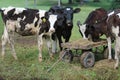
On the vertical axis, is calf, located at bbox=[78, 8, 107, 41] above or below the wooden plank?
above

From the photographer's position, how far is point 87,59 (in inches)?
441

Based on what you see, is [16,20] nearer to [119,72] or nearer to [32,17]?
[32,17]

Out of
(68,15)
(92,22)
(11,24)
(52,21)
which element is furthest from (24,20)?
(92,22)

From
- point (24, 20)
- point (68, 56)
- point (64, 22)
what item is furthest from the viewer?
point (64, 22)

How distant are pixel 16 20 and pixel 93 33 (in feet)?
8.54

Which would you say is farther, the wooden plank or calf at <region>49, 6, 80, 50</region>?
calf at <region>49, 6, 80, 50</region>

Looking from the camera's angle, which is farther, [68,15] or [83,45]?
[68,15]

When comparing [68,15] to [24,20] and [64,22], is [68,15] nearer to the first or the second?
[64,22]

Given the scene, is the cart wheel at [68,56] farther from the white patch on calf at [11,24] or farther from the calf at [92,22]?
the white patch on calf at [11,24]

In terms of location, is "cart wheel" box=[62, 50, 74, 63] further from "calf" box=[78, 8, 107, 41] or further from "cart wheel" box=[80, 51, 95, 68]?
"calf" box=[78, 8, 107, 41]

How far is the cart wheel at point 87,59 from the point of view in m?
11.1

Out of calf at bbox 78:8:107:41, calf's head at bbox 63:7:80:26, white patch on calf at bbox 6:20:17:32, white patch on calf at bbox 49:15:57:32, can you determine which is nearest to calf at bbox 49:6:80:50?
calf's head at bbox 63:7:80:26

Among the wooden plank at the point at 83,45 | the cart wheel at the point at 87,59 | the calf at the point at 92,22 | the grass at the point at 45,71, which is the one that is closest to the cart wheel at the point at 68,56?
the grass at the point at 45,71

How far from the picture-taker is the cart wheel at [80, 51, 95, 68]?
11.1 m
